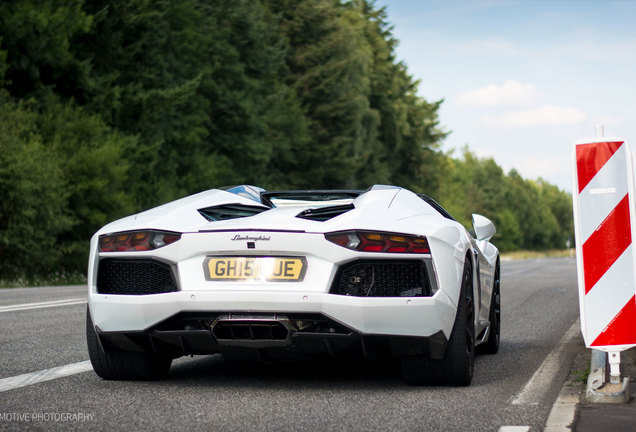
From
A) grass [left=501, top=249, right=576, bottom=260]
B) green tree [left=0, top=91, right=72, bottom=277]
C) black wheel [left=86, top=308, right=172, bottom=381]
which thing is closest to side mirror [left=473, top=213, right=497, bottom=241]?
black wheel [left=86, top=308, right=172, bottom=381]

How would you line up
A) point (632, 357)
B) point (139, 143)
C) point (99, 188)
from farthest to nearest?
point (139, 143) < point (99, 188) < point (632, 357)

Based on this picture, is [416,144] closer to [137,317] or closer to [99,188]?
[99,188]

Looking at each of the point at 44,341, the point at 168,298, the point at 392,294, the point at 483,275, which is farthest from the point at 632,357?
the point at 44,341

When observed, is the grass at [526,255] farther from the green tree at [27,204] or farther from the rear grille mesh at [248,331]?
the rear grille mesh at [248,331]

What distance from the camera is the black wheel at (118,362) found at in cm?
530

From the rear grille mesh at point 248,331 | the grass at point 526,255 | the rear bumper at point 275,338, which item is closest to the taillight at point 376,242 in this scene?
the rear bumper at point 275,338

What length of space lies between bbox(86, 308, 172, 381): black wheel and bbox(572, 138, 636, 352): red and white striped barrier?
8.17ft

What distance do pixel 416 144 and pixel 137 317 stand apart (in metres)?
64.8

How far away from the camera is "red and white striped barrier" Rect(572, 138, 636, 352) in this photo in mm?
4828

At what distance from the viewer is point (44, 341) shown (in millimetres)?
7344

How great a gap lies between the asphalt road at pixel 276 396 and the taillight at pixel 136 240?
0.79 m

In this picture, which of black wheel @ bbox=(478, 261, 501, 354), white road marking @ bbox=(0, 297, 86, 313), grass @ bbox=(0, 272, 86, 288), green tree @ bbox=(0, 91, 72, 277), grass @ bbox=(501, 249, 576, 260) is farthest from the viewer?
grass @ bbox=(501, 249, 576, 260)

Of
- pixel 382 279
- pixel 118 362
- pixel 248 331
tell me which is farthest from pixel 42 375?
pixel 382 279

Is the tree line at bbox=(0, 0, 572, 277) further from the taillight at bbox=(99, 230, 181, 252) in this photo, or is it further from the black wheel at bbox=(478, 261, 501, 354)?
the taillight at bbox=(99, 230, 181, 252)
